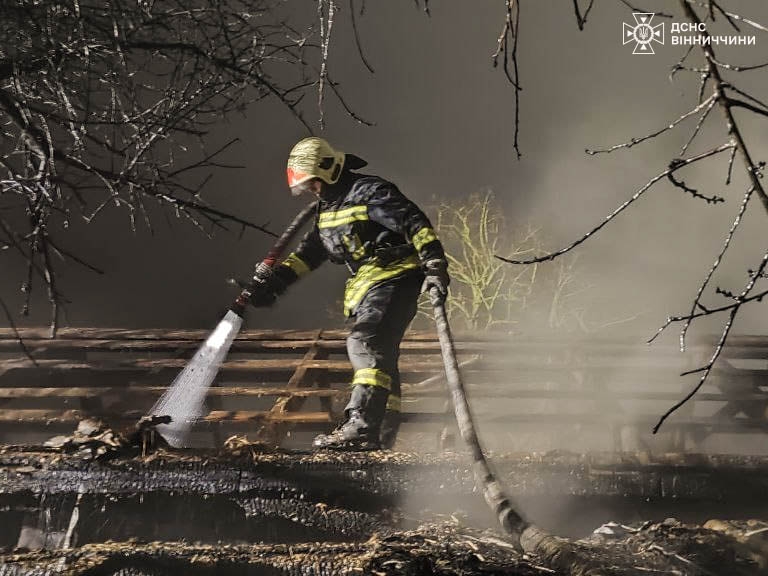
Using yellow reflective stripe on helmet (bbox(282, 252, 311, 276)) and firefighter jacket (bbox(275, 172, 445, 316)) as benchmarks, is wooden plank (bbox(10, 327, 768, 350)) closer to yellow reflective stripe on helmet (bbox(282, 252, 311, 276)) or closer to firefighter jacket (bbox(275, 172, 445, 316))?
yellow reflective stripe on helmet (bbox(282, 252, 311, 276))

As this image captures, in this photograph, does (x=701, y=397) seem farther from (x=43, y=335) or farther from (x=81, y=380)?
(x=43, y=335)

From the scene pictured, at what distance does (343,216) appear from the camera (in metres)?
4.75

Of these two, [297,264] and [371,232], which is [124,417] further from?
[371,232]

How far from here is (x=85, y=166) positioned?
3.25 m

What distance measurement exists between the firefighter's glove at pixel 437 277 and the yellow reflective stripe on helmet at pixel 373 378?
0.64 metres

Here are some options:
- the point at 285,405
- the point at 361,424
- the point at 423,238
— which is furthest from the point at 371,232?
the point at 285,405

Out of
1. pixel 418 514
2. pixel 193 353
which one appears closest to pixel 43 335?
pixel 193 353

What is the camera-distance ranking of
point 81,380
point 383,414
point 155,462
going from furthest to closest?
point 81,380 < point 383,414 < point 155,462

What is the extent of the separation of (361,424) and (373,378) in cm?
32

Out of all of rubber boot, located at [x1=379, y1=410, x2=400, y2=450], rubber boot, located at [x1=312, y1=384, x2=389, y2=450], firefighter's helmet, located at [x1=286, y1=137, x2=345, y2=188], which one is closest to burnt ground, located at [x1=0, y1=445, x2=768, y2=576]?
rubber boot, located at [x1=312, y1=384, x2=389, y2=450]

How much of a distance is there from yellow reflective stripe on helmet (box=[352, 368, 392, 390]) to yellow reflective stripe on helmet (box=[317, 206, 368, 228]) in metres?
1.11

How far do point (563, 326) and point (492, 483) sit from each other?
29.8m

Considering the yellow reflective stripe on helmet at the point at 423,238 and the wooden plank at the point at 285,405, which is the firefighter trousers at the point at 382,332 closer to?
the yellow reflective stripe on helmet at the point at 423,238

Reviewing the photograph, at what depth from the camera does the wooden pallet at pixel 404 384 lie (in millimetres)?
5367
